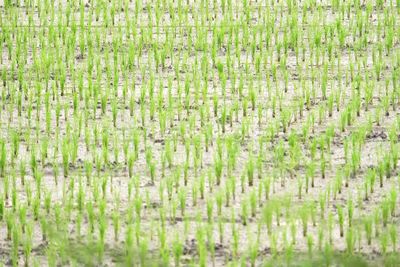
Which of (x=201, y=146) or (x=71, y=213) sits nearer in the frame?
(x=71, y=213)

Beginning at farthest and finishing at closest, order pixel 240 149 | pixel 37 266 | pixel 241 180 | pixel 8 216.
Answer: pixel 240 149, pixel 241 180, pixel 8 216, pixel 37 266

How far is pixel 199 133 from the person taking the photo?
20.1ft

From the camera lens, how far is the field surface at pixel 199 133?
4773 mm

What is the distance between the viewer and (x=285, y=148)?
5898 millimetres

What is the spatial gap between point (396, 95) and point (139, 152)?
62.2 inches

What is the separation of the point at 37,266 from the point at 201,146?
1599 millimetres

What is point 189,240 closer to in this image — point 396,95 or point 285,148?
point 285,148

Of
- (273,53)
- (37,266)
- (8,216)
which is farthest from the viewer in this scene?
(273,53)

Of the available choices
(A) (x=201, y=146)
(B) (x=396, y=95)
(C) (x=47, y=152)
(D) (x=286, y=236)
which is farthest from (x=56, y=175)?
(B) (x=396, y=95)

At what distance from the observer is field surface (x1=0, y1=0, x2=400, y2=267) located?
4.77 meters

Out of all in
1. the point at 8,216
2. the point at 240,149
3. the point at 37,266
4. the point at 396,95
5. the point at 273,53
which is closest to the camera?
the point at 37,266

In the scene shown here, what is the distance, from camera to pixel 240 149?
5.89 metres

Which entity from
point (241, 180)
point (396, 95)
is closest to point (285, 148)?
point (241, 180)

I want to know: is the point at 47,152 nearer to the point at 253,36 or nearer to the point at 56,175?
the point at 56,175
